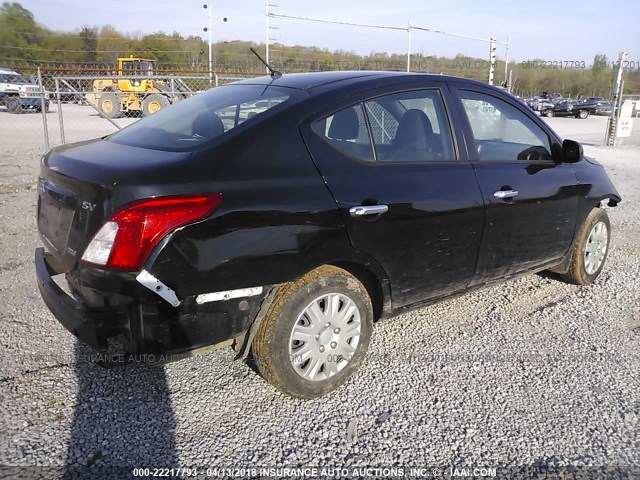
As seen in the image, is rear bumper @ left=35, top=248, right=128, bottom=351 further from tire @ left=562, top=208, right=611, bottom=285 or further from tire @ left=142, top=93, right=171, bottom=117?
tire @ left=142, top=93, right=171, bottom=117

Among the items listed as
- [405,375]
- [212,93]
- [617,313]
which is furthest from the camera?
[617,313]

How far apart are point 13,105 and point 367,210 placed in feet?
80.0

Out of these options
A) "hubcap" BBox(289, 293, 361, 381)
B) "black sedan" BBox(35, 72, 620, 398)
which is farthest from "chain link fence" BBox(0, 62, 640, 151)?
"hubcap" BBox(289, 293, 361, 381)

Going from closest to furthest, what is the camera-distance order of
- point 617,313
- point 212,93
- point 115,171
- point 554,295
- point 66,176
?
point 115,171 < point 66,176 < point 212,93 < point 617,313 < point 554,295

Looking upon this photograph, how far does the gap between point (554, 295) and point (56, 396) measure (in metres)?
3.85

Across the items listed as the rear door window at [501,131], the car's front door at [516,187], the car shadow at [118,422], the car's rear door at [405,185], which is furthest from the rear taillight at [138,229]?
the rear door window at [501,131]

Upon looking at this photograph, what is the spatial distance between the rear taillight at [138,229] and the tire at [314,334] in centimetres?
68

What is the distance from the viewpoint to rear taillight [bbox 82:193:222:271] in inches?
92.4

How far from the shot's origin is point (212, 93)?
368 centimetres

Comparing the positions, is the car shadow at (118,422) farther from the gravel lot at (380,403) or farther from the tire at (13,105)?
the tire at (13,105)

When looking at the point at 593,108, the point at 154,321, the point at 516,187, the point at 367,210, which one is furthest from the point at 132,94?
the point at 593,108

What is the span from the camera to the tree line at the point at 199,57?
Result: 76.0ft

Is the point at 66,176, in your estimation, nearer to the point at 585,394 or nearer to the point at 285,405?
the point at 285,405

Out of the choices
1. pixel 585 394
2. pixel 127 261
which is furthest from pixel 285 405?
pixel 585 394
